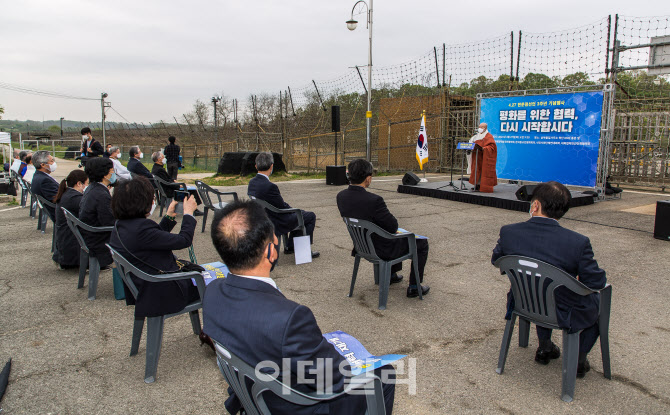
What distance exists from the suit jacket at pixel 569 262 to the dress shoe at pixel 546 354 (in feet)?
1.61

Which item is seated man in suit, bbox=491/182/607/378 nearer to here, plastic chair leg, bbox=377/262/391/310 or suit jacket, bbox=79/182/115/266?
plastic chair leg, bbox=377/262/391/310

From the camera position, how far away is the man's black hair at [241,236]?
1.70 m

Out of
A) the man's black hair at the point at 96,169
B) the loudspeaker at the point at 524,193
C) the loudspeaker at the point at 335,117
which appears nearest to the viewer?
the man's black hair at the point at 96,169

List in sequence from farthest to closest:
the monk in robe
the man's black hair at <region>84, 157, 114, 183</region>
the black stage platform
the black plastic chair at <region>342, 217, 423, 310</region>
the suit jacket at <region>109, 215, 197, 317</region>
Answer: the monk in robe → the black stage platform → the man's black hair at <region>84, 157, 114, 183</region> → the black plastic chair at <region>342, 217, 423, 310</region> → the suit jacket at <region>109, 215, 197, 317</region>

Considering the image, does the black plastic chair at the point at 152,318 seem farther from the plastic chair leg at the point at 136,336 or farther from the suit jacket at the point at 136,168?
the suit jacket at the point at 136,168

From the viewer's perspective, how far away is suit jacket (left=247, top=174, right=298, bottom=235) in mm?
5289

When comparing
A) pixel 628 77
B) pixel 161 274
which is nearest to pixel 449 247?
pixel 161 274

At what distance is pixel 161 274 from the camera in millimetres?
3033

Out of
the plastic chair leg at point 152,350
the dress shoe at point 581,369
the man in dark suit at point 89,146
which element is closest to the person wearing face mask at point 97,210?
the plastic chair leg at point 152,350

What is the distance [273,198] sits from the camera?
17.4ft

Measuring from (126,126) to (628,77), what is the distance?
1360 inches

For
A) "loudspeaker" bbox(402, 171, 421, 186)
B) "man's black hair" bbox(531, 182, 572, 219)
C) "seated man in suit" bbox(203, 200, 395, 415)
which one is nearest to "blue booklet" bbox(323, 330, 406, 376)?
"seated man in suit" bbox(203, 200, 395, 415)

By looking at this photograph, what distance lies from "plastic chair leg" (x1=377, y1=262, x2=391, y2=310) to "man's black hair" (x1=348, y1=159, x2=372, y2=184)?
779 millimetres

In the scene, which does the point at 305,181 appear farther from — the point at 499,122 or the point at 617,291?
the point at 617,291
